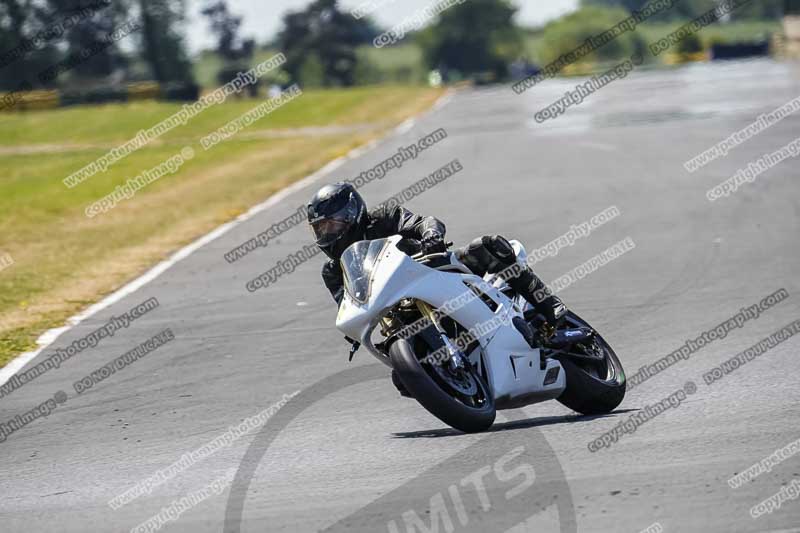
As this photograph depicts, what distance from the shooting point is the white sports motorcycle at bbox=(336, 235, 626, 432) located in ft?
24.5

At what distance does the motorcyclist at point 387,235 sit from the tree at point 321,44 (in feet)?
390

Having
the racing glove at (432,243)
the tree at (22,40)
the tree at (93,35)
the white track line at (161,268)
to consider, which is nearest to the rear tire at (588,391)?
the racing glove at (432,243)

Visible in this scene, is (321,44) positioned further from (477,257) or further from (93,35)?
(477,257)

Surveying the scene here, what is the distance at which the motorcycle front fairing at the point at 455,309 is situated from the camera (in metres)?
7.52

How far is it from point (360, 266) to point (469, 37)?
139 m

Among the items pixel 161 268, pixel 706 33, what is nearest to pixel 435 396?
pixel 161 268

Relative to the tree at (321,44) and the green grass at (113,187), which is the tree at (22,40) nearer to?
the tree at (321,44)

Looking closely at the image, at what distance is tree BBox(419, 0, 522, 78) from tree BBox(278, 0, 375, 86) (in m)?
9.55

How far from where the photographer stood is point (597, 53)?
5167 inches

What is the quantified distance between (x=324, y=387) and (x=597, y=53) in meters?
125

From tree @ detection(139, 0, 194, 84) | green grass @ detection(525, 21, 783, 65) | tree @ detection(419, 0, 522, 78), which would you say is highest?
tree @ detection(139, 0, 194, 84)

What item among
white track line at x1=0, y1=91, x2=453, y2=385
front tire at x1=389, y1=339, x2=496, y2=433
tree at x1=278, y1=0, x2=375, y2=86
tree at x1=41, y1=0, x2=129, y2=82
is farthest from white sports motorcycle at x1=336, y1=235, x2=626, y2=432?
tree at x1=278, y1=0, x2=375, y2=86

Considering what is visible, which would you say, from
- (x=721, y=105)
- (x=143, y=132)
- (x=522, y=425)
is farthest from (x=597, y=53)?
(x=522, y=425)

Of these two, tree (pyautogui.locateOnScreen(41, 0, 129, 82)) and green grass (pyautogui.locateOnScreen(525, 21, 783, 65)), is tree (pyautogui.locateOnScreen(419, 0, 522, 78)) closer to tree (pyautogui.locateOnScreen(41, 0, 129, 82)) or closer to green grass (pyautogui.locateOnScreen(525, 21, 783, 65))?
green grass (pyautogui.locateOnScreen(525, 21, 783, 65))
